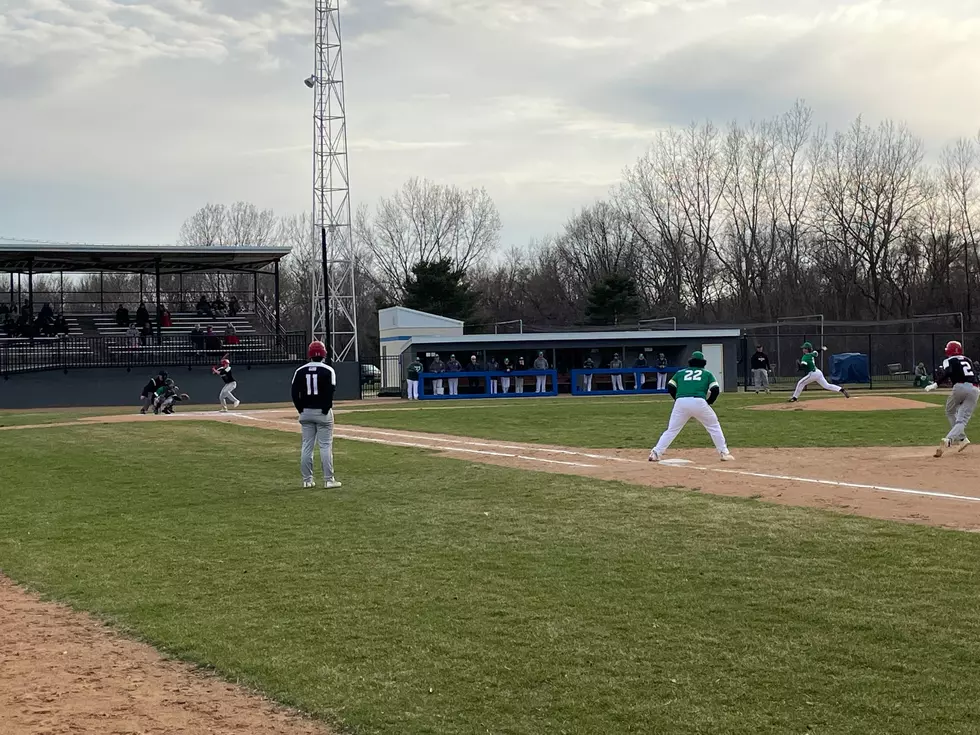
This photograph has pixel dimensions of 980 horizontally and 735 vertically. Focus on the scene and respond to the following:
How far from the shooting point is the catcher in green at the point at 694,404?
14898 millimetres

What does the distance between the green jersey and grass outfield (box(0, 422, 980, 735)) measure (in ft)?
12.3

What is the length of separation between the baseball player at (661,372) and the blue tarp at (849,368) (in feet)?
26.4

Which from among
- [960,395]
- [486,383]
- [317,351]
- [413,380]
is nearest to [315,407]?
[317,351]

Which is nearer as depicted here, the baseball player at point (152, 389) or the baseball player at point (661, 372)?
the baseball player at point (152, 389)

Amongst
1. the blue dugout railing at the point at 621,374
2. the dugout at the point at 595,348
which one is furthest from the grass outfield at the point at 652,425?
the dugout at the point at 595,348

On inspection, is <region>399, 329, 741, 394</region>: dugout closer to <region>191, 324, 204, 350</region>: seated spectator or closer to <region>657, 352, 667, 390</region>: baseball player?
<region>657, 352, 667, 390</region>: baseball player

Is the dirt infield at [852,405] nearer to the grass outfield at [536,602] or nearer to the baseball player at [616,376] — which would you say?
the baseball player at [616,376]

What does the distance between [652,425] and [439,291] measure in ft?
147

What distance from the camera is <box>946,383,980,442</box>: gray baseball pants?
1546cm

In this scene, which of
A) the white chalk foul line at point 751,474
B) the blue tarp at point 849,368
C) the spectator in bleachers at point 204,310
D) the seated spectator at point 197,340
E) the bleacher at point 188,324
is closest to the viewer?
the white chalk foul line at point 751,474

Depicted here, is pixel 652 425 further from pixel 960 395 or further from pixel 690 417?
pixel 960 395

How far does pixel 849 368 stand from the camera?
44.1m

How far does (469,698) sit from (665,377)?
1506 inches

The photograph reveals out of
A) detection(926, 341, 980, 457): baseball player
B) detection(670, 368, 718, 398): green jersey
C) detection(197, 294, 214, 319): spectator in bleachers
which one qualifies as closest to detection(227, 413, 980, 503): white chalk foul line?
detection(670, 368, 718, 398): green jersey
